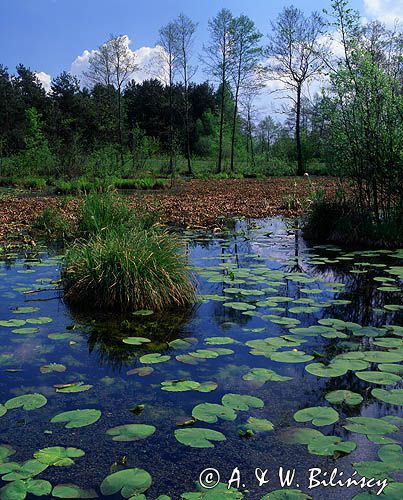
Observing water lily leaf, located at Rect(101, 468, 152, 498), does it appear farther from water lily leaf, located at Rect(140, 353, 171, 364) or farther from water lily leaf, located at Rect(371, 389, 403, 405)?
water lily leaf, located at Rect(371, 389, 403, 405)

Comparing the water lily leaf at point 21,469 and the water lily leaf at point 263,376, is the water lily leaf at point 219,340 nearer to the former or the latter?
the water lily leaf at point 263,376

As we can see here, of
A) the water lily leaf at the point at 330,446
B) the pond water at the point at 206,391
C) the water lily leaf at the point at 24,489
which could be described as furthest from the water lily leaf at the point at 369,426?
the water lily leaf at the point at 24,489

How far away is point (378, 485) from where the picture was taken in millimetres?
2166

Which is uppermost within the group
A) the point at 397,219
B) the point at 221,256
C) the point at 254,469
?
the point at 397,219

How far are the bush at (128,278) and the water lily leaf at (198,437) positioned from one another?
2.39 m

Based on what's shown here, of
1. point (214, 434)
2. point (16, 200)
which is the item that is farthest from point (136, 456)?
point (16, 200)

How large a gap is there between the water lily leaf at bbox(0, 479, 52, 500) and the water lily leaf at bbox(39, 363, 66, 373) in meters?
1.27

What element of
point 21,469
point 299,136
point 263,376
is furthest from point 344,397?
point 299,136

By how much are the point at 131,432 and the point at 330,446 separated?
0.98 meters

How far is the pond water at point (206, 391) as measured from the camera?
2.31 m

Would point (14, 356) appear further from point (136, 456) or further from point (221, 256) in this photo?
point (221, 256)

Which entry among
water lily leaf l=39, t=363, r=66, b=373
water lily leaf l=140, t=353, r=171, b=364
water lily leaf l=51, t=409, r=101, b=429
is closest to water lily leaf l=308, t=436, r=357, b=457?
water lily leaf l=51, t=409, r=101, b=429

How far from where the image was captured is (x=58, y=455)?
2.41m

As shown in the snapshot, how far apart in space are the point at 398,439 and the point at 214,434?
90 centimetres
